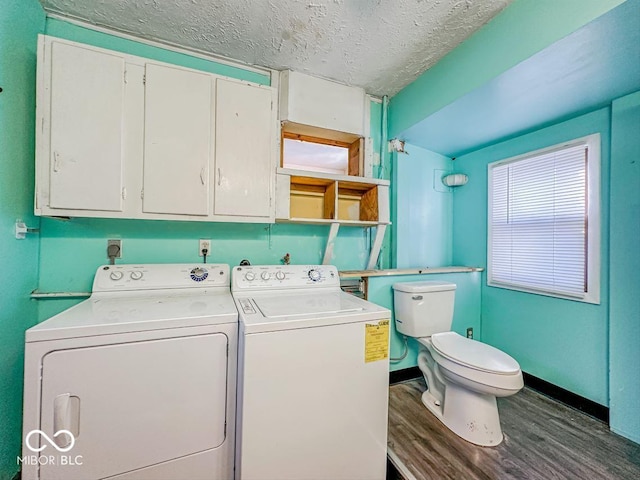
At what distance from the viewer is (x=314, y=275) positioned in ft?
5.70

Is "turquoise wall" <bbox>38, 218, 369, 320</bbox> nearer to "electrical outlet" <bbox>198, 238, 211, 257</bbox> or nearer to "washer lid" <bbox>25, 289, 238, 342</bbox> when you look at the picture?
"electrical outlet" <bbox>198, 238, 211, 257</bbox>

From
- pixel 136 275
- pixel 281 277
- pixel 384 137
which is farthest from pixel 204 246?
pixel 384 137

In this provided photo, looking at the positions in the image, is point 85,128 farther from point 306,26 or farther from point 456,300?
point 456,300

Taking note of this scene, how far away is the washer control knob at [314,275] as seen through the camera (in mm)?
1724

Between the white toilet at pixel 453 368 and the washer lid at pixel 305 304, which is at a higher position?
the washer lid at pixel 305 304

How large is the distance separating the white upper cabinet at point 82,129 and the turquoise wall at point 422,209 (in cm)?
199

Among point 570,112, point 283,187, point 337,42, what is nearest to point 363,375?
point 283,187

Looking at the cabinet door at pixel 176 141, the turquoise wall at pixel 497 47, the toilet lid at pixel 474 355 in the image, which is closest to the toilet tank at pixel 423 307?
the toilet lid at pixel 474 355

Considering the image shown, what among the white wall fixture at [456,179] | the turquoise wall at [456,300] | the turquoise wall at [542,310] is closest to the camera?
the turquoise wall at [542,310]

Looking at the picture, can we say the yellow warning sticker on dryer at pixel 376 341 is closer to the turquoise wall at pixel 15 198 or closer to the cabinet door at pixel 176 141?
the cabinet door at pixel 176 141

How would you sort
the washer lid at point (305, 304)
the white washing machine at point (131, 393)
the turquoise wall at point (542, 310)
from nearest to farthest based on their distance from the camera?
the white washing machine at point (131, 393) < the washer lid at point (305, 304) < the turquoise wall at point (542, 310)

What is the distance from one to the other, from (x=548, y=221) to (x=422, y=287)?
1.11 meters

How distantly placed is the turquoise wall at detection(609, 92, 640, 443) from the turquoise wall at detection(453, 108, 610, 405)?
59mm

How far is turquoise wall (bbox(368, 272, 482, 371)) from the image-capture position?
2.07 metres
